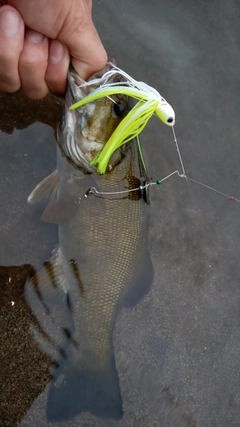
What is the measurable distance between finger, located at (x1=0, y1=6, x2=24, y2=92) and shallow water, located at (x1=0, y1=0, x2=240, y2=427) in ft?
2.28

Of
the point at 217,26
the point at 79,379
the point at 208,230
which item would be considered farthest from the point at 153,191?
the point at 217,26

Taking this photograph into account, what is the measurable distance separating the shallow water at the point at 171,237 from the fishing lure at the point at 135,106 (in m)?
0.61

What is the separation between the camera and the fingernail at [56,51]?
1.66m

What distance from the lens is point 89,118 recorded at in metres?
1.88

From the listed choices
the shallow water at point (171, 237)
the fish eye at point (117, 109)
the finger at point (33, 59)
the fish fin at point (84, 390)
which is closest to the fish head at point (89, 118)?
the fish eye at point (117, 109)

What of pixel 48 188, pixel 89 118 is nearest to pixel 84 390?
pixel 48 188

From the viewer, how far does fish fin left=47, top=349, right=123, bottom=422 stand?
81.0 inches

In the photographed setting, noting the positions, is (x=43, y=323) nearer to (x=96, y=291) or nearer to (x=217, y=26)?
(x=96, y=291)

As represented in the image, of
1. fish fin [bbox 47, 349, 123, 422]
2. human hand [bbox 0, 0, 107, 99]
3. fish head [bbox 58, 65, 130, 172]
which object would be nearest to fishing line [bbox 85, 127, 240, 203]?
fish head [bbox 58, 65, 130, 172]

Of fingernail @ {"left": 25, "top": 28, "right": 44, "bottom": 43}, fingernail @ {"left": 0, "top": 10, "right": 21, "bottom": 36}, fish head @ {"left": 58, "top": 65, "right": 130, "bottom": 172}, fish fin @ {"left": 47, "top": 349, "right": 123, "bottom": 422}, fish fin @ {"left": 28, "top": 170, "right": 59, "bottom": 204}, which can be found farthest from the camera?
fish fin @ {"left": 28, "top": 170, "right": 59, "bottom": 204}

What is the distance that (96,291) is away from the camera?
214 cm

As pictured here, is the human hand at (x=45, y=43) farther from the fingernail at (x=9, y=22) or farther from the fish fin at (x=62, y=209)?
the fish fin at (x=62, y=209)

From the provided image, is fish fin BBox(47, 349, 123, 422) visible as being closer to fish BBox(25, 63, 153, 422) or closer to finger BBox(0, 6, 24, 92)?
fish BBox(25, 63, 153, 422)

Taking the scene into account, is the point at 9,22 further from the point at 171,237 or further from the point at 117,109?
the point at 171,237
